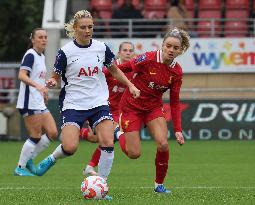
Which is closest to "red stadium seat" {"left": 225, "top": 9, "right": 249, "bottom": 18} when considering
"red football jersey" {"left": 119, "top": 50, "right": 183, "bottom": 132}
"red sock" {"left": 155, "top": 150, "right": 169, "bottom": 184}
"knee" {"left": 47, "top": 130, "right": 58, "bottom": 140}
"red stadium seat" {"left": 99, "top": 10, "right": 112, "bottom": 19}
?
"red stadium seat" {"left": 99, "top": 10, "right": 112, "bottom": 19}

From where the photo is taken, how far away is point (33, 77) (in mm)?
14992

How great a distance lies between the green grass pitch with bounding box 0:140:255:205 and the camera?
10562 mm

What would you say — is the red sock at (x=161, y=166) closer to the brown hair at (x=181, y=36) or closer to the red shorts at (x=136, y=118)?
the red shorts at (x=136, y=118)

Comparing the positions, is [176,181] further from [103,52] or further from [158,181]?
[103,52]

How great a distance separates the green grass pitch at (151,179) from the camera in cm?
1056

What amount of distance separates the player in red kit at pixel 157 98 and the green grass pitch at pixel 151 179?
0.52 m

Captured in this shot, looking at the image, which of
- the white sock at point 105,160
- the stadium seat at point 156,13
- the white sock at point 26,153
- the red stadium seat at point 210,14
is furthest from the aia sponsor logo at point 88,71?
the red stadium seat at point 210,14

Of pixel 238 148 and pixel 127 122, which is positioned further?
pixel 238 148

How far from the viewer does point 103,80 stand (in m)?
11.5

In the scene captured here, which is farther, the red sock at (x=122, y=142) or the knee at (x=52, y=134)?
the knee at (x=52, y=134)

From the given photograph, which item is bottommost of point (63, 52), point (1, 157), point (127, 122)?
point (1, 157)

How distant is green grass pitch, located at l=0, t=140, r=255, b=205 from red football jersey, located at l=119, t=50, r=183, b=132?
1.01m

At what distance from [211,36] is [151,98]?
15.2 meters

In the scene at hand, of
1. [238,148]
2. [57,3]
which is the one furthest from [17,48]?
[238,148]
